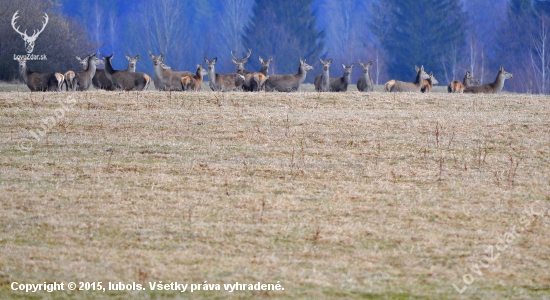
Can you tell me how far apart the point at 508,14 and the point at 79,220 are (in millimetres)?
54062

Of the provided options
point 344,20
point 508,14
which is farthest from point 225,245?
point 344,20

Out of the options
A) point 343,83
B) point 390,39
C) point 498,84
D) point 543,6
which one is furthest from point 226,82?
point 390,39

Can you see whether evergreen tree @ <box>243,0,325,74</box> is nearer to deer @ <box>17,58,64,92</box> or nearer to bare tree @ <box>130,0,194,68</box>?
bare tree @ <box>130,0,194,68</box>

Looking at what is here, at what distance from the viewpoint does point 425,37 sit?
59.5m

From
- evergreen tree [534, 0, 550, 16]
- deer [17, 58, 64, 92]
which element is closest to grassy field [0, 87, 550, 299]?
deer [17, 58, 64, 92]

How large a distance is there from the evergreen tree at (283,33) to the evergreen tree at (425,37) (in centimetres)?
574

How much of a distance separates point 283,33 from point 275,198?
165 feet

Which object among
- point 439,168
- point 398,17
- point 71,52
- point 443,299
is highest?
point 398,17

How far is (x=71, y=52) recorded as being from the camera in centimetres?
3809

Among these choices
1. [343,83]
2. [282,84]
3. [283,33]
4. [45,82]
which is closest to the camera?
[45,82]

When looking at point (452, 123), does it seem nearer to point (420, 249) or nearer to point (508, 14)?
point (420, 249)

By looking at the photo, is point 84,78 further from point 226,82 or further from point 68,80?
point 226,82

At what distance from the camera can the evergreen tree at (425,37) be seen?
5847cm

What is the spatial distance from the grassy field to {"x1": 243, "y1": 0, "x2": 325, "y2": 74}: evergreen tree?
41.2m
